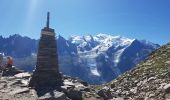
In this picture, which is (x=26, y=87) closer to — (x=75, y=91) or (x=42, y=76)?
(x=42, y=76)

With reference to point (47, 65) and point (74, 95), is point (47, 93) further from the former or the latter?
point (47, 65)

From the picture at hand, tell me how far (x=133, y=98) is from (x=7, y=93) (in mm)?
11880

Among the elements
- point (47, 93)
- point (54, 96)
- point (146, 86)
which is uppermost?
point (146, 86)

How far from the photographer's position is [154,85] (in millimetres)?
33969

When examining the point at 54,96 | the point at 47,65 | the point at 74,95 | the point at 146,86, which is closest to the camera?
the point at 54,96

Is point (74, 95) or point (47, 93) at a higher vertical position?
point (47, 93)

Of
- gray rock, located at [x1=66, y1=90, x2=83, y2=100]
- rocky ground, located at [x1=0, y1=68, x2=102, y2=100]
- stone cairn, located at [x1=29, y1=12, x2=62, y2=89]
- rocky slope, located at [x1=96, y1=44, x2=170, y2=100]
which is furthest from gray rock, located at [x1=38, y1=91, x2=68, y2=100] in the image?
rocky slope, located at [x1=96, y1=44, x2=170, y2=100]

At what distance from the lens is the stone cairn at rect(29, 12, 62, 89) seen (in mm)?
37375

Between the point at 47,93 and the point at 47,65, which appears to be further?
the point at 47,65

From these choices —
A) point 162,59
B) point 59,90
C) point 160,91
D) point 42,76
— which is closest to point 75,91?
→ point 59,90

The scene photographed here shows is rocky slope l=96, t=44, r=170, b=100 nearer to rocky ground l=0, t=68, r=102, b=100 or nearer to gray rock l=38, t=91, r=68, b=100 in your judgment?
rocky ground l=0, t=68, r=102, b=100

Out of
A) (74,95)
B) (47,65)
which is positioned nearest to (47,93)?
(74,95)

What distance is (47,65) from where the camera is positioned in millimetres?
38281

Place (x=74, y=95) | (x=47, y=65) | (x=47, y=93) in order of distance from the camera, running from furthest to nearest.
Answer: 1. (x=47, y=65)
2. (x=74, y=95)
3. (x=47, y=93)
